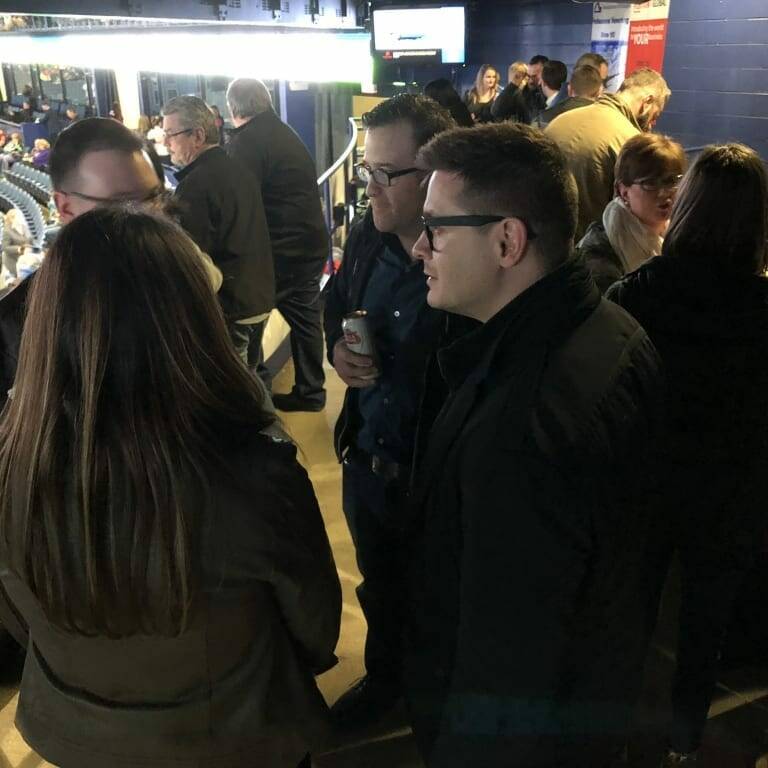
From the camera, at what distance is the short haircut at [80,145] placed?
176 centimetres

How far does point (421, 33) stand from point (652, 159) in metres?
8.34

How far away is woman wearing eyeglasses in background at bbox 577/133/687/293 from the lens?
197cm

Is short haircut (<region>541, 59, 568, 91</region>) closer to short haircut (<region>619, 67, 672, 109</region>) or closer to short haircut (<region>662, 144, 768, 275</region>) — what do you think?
short haircut (<region>619, 67, 672, 109</region>)

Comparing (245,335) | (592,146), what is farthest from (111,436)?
(592,146)

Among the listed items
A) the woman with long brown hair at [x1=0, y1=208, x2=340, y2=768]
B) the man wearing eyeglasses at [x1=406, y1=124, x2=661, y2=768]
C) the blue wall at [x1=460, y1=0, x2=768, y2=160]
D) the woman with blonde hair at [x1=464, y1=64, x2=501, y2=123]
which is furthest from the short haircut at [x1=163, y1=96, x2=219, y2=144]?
the blue wall at [x1=460, y1=0, x2=768, y2=160]

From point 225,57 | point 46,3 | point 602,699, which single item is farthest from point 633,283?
point 225,57

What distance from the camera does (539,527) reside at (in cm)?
103

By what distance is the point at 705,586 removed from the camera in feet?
5.82

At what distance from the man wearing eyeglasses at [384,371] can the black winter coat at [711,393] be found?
52cm

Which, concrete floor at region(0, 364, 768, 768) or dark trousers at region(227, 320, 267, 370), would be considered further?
dark trousers at region(227, 320, 267, 370)

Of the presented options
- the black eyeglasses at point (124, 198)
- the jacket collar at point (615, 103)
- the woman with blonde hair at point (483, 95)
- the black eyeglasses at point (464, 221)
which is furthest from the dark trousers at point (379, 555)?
the woman with blonde hair at point (483, 95)

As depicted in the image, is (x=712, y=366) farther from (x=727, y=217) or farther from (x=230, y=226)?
(x=230, y=226)

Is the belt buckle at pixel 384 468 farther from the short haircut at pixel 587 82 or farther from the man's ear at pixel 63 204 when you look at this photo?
the short haircut at pixel 587 82

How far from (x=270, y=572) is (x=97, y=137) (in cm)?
131
